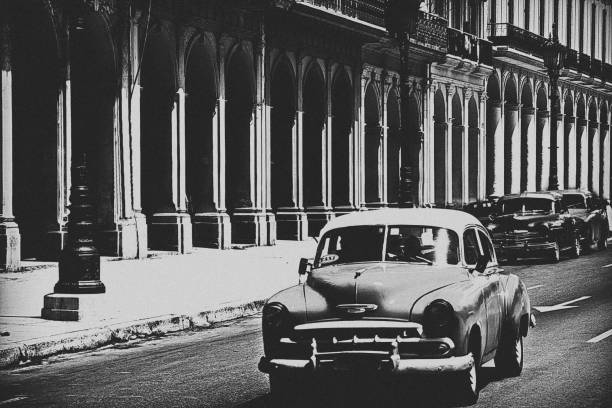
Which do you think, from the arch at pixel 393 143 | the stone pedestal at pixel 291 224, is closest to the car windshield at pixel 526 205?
the stone pedestal at pixel 291 224

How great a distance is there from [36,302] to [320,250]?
7056 mm

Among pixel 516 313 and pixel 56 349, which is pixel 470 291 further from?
pixel 56 349

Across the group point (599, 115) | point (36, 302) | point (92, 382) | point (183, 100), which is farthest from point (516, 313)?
point (599, 115)

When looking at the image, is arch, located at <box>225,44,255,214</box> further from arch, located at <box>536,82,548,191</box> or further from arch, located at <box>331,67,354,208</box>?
arch, located at <box>536,82,548,191</box>

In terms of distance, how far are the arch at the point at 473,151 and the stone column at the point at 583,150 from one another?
15.8 metres

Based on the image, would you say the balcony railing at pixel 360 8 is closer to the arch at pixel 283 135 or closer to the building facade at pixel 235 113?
the building facade at pixel 235 113

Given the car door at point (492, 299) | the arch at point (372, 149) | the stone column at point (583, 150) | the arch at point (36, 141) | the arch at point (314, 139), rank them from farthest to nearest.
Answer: the stone column at point (583, 150) < the arch at point (372, 149) < the arch at point (314, 139) < the arch at point (36, 141) < the car door at point (492, 299)

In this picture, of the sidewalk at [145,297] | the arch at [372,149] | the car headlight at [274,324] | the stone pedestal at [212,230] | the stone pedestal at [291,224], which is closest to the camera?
the car headlight at [274,324]

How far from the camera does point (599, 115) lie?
66375 mm

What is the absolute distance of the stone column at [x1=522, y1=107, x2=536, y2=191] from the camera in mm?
54312

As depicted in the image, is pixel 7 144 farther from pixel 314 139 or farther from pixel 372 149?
pixel 372 149

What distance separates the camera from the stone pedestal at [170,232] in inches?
1047

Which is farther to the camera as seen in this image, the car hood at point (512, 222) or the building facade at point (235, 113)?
the car hood at point (512, 222)

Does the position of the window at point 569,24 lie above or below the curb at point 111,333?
above
